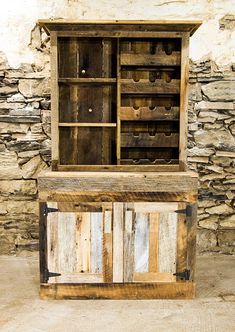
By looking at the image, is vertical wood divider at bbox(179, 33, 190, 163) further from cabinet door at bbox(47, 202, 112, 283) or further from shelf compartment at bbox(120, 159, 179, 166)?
cabinet door at bbox(47, 202, 112, 283)

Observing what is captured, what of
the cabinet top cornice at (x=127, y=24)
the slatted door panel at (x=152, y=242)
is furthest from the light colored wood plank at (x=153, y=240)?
the cabinet top cornice at (x=127, y=24)

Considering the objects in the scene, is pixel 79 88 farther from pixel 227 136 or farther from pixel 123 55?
pixel 227 136

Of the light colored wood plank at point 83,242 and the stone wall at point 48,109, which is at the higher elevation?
the stone wall at point 48,109

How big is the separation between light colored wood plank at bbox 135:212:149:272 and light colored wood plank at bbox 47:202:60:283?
499 millimetres

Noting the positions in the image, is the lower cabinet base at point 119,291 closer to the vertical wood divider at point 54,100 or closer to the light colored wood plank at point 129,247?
the light colored wood plank at point 129,247

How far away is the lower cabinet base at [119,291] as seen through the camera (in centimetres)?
261

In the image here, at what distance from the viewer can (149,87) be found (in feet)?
8.86

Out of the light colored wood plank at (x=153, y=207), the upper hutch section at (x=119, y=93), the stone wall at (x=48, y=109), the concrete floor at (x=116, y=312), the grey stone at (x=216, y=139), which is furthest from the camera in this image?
the grey stone at (x=216, y=139)

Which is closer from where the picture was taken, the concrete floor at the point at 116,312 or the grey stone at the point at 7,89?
the concrete floor at the point at 116,312

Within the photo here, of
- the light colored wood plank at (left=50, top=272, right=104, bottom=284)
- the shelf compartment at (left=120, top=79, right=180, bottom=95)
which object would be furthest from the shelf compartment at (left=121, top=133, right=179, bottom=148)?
the light colored wood plank at (left=50, top=272, right=104, bottom=284)

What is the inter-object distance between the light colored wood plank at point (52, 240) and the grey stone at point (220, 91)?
5.19 ft

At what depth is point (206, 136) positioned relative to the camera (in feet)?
11.1

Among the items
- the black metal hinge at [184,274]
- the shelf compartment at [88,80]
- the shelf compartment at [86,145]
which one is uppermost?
the shelf compartment at [88,80]

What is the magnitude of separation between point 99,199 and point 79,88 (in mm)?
797
